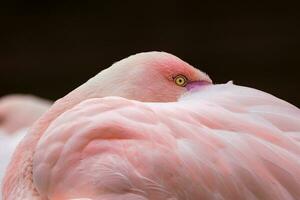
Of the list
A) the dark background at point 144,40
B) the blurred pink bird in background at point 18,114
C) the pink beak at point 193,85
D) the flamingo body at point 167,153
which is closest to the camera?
the flamingo body at point 167,153

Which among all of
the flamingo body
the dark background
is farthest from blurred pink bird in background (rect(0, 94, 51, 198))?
the flamingo body

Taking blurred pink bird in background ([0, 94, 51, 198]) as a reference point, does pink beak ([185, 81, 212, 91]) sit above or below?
above

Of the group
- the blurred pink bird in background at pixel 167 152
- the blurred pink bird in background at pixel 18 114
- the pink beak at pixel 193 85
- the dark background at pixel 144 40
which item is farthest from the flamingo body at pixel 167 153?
the dark background at pixel 144 40

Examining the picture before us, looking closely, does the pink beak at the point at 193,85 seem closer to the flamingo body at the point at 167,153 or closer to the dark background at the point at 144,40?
the flamingo body at the point at 167,153

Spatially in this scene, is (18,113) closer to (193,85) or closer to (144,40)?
(144,40)

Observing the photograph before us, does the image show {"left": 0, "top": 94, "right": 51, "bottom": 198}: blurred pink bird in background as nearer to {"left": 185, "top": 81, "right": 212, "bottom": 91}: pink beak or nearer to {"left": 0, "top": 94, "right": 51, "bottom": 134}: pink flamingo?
{"left": 0, "top": 94, "right": 51, "bottom": 134}: pink flamingo
